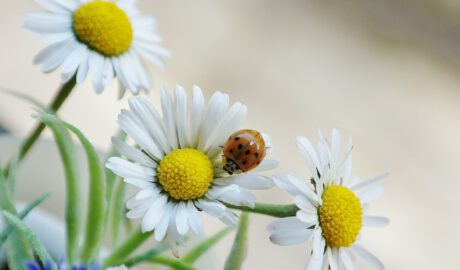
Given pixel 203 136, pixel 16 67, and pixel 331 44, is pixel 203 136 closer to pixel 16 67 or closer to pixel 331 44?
pixel 16 67

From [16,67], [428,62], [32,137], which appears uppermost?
[428,62]

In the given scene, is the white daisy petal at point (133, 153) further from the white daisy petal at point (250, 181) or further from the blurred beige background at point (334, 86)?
the blurred beige background at point (334, 86)

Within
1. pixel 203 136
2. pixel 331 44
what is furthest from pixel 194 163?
pixel 331 44

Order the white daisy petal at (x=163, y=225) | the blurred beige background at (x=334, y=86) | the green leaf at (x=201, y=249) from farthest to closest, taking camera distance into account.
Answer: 1. the blurred beige background at (x=334, y=86)
2. the green leaf at (x=201, y=249)
3. the white daisy petal at (x=163, y=225)

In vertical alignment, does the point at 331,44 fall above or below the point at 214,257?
above

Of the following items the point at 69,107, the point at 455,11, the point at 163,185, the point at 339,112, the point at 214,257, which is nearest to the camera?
the point at 163,185

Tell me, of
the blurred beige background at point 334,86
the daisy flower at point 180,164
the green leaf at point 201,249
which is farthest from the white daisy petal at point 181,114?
the blurred beige background at point 334,86

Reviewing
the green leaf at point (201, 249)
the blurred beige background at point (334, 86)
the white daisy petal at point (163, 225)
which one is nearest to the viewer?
the white daisy petal at point (163, 225)

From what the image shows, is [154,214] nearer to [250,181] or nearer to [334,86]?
[250,181]

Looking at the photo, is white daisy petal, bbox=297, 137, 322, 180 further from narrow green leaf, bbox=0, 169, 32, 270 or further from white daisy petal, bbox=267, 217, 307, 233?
narrow green leaf, bbox=0, 169, 32, 270
